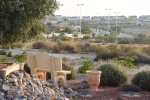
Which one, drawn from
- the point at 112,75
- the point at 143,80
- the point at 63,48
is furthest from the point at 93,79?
the point at 63,48

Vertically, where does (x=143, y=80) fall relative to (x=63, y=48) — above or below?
above

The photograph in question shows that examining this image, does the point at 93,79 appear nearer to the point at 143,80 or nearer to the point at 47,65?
the point at 47,65

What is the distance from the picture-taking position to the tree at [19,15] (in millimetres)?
9016

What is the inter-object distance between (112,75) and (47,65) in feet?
8.59

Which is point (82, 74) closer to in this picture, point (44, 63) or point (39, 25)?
point (44, 63)

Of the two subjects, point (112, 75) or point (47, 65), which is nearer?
point (47, 65)

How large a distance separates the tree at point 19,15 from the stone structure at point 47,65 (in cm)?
141

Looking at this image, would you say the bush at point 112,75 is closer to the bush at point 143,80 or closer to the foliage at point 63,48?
the bush at point 143,80

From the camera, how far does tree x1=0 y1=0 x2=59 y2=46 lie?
29.6 ft

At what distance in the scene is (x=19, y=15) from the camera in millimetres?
9156

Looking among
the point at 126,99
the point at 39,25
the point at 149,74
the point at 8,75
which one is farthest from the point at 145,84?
the point at 8,75

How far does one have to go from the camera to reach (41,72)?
1179 centimetres

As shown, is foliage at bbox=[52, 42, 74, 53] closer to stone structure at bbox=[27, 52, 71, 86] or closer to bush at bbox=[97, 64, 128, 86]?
bush at bbox=[97, 64, 128, 86]

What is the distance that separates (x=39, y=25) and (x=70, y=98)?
248cm
